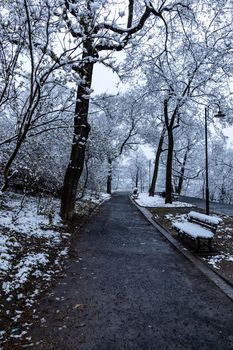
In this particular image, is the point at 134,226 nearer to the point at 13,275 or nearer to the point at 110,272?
the point at 110,272

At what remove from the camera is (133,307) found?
16.2ft

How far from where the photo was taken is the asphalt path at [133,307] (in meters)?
3.92

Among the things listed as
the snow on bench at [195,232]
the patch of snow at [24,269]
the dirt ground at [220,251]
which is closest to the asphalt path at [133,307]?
the dirt ground at [220,251]

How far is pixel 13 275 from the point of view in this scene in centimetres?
559

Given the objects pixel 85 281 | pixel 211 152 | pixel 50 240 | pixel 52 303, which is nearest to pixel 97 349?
pixel 52 303

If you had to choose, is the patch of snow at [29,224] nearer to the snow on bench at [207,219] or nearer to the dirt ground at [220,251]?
the dirt ground at [220,251]

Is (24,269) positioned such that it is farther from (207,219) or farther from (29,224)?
(207,219)

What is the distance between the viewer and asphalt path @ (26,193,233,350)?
3.92 metres

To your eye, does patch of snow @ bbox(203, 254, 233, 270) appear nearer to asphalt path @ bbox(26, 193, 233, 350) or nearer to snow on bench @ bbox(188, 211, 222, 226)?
asphalt path @ bbox(26, 193, 233, 350)

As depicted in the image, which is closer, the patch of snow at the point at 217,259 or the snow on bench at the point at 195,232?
the patch of snow at the point at 217,259

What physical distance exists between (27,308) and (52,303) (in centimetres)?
42

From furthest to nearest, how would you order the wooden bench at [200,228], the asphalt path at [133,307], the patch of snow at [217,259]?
the wooden bench at [200,228]
the patch of snow at [217,259]
the asphalt path at [133,307]

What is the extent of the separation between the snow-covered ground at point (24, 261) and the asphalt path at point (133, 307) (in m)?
0.31

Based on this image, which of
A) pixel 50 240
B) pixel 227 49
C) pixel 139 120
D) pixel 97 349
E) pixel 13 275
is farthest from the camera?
pixel 139 120
